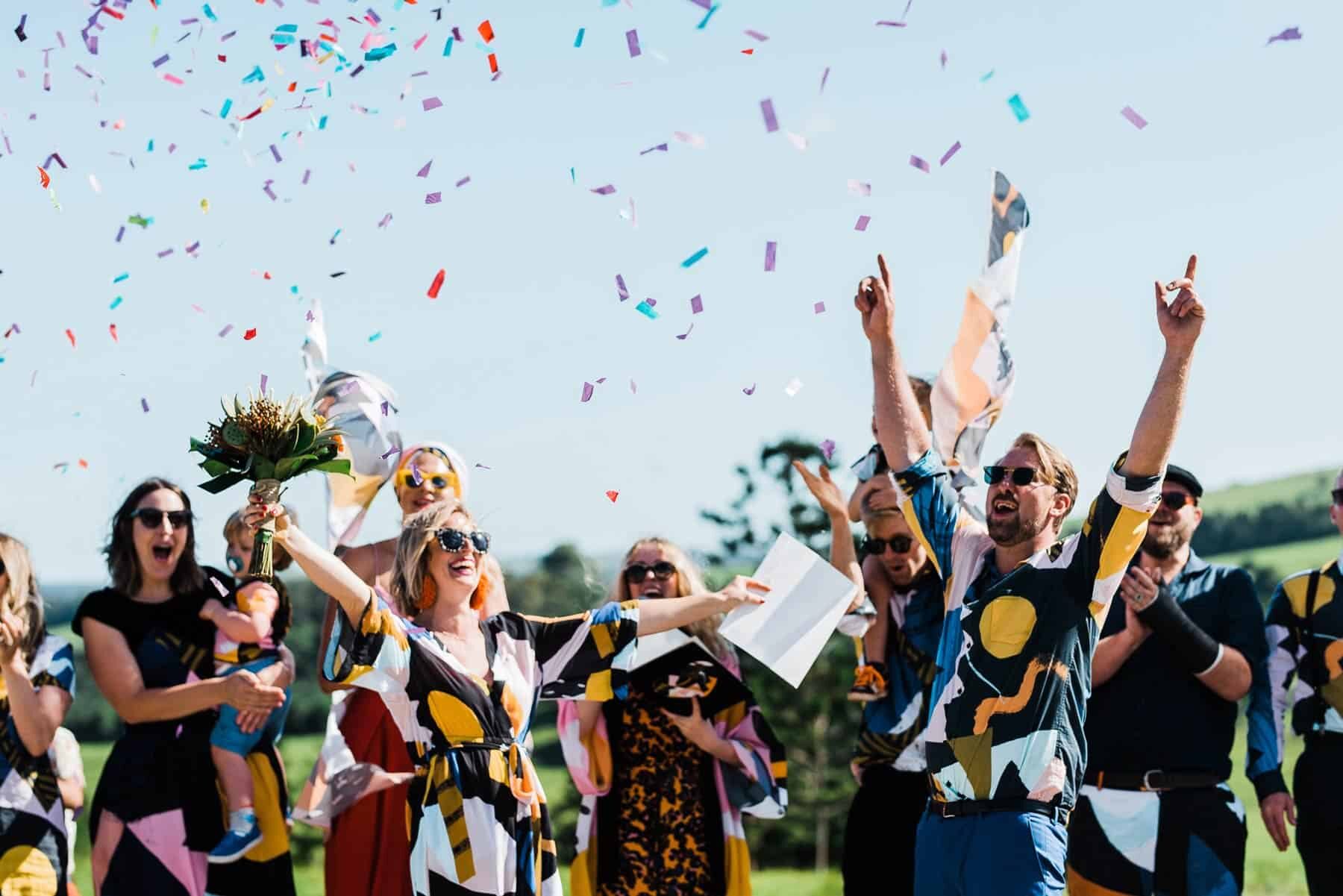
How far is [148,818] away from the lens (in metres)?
5.93

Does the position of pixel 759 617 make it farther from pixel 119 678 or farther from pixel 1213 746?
pixel 119 678

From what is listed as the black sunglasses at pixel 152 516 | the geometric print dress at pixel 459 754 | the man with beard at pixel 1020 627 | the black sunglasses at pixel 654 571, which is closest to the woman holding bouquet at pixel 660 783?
the black sunglasses at pixel 654 571

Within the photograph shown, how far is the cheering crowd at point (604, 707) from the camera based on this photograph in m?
5.00

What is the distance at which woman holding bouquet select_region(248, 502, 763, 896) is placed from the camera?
492 centimetres

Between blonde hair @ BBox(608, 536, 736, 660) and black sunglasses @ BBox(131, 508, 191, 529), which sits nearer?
black sunglasses @ BBox(131, 508, 191, 529)

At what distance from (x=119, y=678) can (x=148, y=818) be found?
51cm

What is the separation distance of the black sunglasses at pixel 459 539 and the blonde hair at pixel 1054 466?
5.50ft

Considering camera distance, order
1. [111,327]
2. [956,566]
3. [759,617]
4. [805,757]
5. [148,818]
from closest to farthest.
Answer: [956,566], [759,617], [148,818], [111,327], [805,757]

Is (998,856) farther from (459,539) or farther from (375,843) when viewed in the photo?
(375,843)

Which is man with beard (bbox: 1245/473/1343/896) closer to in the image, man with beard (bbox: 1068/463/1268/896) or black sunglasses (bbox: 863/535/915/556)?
man with beard (bbox: 1068/463/1268/896)

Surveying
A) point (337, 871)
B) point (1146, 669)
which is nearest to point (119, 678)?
point (337, 871)

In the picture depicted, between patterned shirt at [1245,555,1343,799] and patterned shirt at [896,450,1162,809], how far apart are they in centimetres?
186

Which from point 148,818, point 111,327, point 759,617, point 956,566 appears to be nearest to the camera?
point 956,566

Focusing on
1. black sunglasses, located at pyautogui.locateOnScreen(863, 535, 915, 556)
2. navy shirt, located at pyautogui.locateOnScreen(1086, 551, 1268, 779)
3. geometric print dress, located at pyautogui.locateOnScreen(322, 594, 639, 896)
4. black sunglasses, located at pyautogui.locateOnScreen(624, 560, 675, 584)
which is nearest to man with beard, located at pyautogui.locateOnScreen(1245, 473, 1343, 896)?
navy shirt, located at pyautogui.locateOnScreen(1086, 551, 1268, 779)
